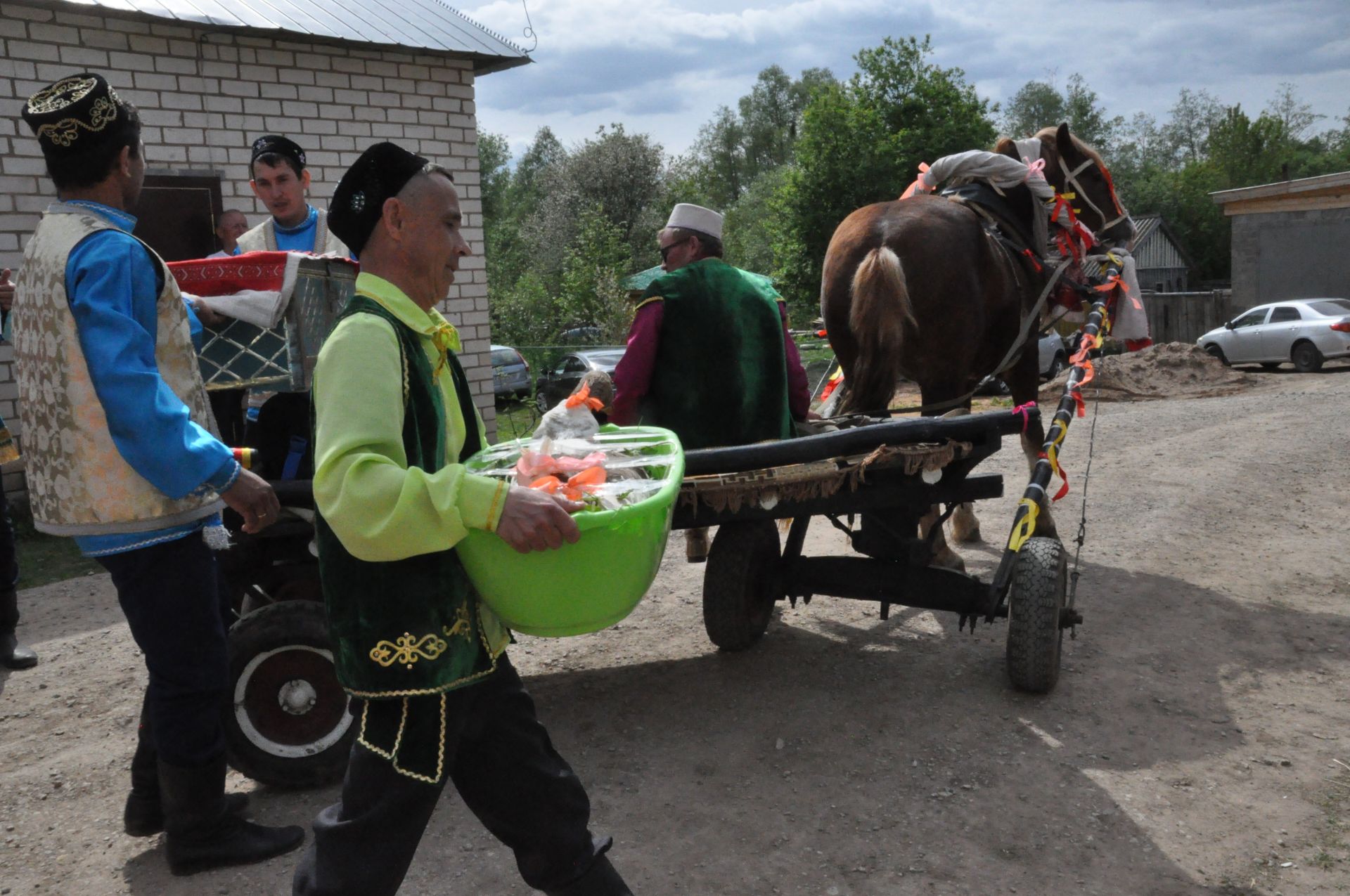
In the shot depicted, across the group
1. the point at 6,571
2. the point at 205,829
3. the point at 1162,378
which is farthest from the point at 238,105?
the point at 1162,378

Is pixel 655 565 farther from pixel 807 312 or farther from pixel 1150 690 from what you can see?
pixel 807 312

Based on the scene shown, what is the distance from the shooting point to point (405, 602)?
1.91 m

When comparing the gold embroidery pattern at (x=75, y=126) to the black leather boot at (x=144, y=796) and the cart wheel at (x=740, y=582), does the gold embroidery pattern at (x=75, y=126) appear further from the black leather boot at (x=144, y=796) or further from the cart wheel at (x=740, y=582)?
the cart wheel at (x=740, y=582)

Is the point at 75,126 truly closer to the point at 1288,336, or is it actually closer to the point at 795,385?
the point at 795,385

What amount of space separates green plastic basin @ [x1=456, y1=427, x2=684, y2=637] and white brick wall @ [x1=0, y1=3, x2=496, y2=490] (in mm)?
7217

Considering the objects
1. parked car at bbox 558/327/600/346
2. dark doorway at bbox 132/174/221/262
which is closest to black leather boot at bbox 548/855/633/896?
dark doorway at bbox 132/174/221/262

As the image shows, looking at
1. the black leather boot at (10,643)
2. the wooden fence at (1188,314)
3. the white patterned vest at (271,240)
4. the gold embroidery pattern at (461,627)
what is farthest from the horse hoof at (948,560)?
the wooden fence at (1188,314)

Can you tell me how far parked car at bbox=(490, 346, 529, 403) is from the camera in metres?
17.1

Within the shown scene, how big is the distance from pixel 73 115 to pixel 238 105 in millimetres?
7145

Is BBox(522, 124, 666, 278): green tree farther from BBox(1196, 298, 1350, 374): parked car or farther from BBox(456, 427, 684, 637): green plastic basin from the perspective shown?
BBox(456, 427, 684, 637): green plastic basin

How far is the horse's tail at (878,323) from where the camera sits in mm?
4762

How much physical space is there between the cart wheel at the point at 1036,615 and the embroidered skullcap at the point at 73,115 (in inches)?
133

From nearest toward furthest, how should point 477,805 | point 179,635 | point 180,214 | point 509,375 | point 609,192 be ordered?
point 477,805 → point 179,635 → point 180,214 → point 509,375 → point 609,192

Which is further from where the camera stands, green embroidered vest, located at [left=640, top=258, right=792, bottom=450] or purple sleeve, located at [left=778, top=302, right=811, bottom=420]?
purple sleeve, located at [left=778, top=302, right=811, bottom=420]
